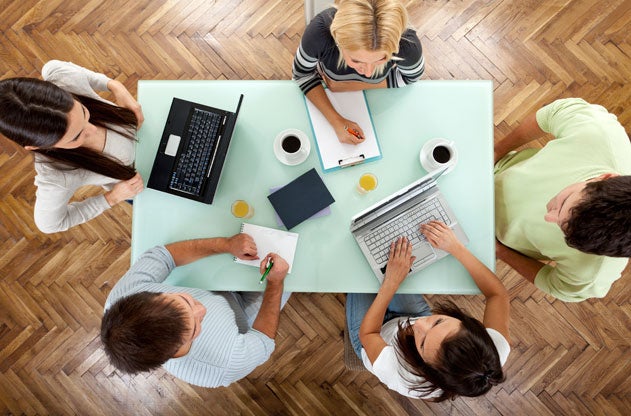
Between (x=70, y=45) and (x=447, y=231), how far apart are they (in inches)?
90.6

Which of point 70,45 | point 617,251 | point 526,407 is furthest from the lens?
point 70,45

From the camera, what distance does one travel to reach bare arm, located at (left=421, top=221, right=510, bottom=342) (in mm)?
1412

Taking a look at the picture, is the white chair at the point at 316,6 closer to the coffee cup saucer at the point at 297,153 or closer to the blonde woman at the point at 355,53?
the blonde woman at the point at 355,53

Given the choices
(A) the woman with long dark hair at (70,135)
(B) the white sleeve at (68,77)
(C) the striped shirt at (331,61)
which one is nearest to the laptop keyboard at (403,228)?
(C) the striped shirt at (331,61)

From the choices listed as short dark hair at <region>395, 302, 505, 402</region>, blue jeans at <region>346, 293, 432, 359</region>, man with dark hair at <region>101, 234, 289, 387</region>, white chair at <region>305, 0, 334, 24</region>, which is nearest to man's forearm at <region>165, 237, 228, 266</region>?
man with dark hair at <region>101, 234, 289, 387</region>

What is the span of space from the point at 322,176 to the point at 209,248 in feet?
1.50

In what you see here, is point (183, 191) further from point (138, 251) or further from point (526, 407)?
point (526, 407)

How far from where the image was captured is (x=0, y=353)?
7.66 feet

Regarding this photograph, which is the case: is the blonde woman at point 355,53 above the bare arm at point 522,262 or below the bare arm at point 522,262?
above

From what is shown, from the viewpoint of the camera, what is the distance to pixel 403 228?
1458mm

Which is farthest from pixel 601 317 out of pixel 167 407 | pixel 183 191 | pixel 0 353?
pixel 0 353

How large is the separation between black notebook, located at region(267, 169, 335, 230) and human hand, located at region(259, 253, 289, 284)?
0.11m

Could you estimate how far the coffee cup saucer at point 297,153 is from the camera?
4.85 feet

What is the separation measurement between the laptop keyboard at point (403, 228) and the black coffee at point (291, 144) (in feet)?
1.27
